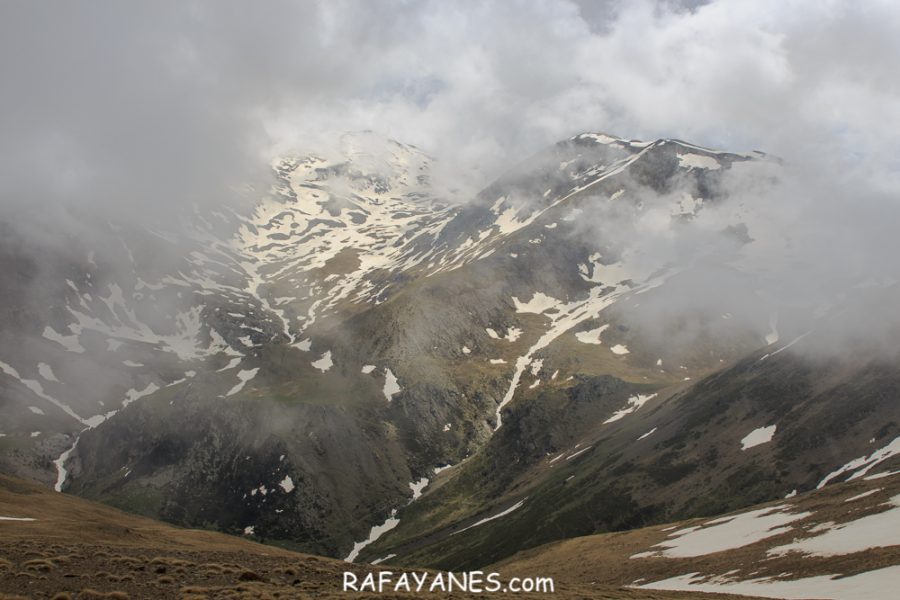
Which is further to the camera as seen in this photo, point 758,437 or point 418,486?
point 418,486

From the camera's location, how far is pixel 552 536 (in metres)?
110

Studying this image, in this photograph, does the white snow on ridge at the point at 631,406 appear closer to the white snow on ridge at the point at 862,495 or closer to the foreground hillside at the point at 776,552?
the foreground hillside at the point at 776,552

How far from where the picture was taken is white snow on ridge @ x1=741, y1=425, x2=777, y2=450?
106688 mm

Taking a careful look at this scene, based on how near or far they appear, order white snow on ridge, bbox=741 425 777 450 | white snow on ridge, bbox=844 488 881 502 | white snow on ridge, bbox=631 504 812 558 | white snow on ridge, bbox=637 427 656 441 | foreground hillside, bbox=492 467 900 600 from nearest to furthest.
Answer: foreground hillside, bbox=492 467 900 600 < white snow on ridge, bbox=844 488 881 502 < white snow on ridge, bbox=631 504 812 558 < white snow on ridge, bbox=741 425 777 450 < white snow on ridge, bbox=637 427 656 441

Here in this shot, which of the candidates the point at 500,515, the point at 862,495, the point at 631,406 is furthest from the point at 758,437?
the point at 631,406

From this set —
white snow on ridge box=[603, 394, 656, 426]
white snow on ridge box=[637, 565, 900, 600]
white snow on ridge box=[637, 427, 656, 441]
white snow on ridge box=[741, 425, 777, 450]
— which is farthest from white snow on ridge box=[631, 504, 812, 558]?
white snow on ridge box=[603, 394, 656, 426]

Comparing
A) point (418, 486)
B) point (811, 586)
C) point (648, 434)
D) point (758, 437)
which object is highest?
point (418, 486)

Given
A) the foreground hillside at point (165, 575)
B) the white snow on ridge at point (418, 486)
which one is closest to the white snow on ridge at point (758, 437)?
the foreground hillside at point (165, 575)

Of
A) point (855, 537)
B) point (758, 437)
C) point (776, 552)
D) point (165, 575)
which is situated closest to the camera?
point (165, 575)

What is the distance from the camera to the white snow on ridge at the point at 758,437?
10669 cm

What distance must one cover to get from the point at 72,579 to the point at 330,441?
162m

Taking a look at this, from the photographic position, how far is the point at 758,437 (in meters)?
109

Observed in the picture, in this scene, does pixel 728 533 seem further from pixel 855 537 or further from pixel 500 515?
pixel 500 515

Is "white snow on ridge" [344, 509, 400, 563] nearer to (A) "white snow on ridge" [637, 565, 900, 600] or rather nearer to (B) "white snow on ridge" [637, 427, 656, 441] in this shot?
(B) "white snow on ridge" [637, 427, 656, 441]
